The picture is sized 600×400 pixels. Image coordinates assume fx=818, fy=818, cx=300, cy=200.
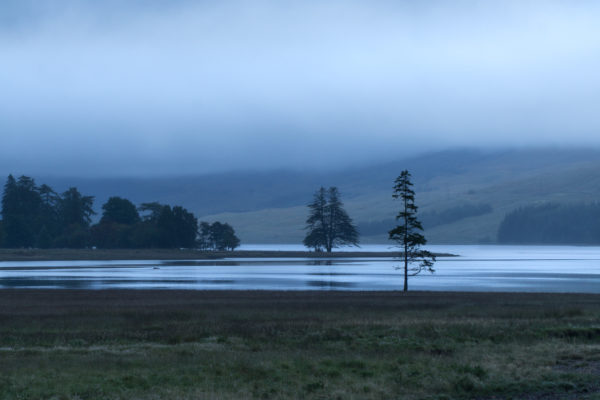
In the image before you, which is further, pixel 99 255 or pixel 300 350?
pixel 99 255

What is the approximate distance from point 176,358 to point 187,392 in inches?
252

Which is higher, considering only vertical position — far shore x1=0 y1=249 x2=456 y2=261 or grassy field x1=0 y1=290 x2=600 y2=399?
far shore x1=0 y1=249 x2=456 y2=261

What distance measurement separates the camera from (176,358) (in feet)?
94.0

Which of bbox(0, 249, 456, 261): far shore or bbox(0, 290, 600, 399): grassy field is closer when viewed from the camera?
bbox(0, 290, 600, 399): grassy field

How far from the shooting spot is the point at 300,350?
3078cm

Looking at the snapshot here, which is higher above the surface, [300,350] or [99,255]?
[99,255]

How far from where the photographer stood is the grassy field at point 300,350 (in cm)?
2289

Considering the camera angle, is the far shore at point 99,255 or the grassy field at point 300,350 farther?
the far shore at point 99,255

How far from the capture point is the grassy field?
901 inches

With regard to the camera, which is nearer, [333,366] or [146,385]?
[146,385]

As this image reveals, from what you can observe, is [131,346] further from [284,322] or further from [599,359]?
[599,359]

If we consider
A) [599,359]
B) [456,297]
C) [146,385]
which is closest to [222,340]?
[146,385]

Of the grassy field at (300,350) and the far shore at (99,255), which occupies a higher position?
the far shore at (99,255)

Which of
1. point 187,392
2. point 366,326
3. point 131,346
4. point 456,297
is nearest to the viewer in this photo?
point 187,392
